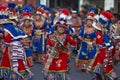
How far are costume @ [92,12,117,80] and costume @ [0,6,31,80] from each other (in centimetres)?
167

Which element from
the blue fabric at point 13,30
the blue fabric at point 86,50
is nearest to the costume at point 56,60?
the blue fabric at point 13,30

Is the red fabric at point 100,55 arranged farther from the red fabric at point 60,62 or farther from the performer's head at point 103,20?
the red fabric at point 60,62

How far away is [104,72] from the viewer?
927 centimetres

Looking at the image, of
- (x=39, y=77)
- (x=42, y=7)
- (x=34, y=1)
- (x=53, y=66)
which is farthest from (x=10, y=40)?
(x=34, y=1)

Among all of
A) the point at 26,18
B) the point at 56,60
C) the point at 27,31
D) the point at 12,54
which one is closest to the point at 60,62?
the point at 56,60

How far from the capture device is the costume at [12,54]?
8227mm

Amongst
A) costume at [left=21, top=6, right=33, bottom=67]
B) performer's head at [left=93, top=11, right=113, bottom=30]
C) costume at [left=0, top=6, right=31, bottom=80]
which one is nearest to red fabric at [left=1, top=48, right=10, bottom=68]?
costume at [left=0, top=6, right=31, bottom=80]

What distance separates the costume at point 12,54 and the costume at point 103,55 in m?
1.67

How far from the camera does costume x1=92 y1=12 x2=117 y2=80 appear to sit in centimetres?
916

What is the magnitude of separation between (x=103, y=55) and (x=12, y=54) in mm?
1984

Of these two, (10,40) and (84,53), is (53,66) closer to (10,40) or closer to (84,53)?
(10,40)

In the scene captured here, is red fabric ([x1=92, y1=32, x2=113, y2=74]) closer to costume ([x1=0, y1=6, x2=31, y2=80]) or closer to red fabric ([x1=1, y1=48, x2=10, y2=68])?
costume ([x1=0, y1=6, x2=31, y2=80])

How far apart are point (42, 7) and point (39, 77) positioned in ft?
10.6

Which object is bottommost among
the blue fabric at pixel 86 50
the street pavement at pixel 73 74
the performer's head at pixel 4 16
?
the street pavement at pixel 73 74
